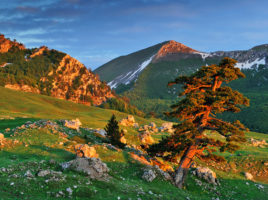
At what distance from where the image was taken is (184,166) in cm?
2814

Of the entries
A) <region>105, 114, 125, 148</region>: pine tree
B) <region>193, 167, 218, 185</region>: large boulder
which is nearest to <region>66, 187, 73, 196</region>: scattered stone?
<region>193, 167, 218, 185</region>: large boulder

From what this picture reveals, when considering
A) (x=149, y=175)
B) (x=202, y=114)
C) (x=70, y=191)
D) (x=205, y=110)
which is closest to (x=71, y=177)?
(x=70, y=191)

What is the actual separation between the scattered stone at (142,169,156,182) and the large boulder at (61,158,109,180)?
491cm

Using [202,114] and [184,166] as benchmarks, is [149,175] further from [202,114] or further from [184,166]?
[202,114]

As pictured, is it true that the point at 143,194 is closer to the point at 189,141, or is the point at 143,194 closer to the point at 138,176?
the point at 138,176

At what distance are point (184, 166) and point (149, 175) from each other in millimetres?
5575

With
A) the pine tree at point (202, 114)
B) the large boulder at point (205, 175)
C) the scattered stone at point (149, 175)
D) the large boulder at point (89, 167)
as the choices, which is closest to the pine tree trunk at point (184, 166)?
the pine tree at point (202, 114)

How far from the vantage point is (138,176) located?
25.6m

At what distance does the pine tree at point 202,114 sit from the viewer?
88.2 feet

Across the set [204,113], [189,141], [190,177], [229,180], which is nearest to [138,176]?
[189,141]

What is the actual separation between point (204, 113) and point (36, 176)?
2154 centimetres

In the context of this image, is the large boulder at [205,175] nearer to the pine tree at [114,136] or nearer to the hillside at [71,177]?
the hillside at [71,177]

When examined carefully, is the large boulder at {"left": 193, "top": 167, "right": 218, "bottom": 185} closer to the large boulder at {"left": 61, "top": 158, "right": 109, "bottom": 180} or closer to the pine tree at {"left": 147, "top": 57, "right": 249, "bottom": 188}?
the pine tree at {"left": 147, "top": 57, "right": 249, "bottom": 188}

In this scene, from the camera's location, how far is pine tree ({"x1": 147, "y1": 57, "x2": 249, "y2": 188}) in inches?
1059
